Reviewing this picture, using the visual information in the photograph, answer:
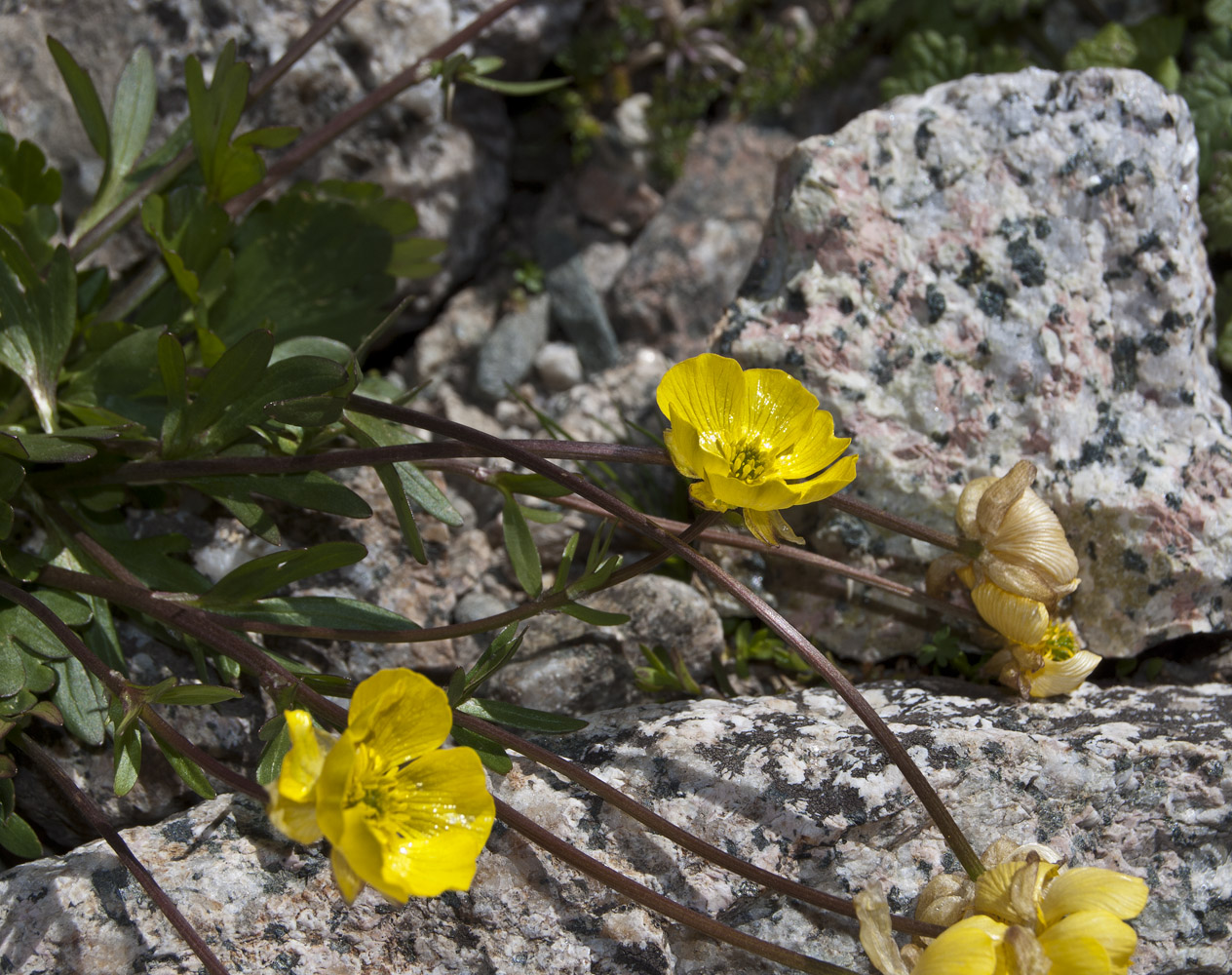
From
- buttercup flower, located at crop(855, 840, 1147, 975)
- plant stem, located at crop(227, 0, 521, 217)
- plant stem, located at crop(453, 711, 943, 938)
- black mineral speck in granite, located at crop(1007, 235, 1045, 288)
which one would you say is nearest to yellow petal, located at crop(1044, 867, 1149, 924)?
buttercup flower, located at crop(855, 840, 1147, 975)

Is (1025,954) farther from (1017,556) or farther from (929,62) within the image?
(929,62)

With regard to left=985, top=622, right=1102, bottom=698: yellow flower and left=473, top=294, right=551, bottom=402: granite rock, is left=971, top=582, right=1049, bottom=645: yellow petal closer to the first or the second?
left=985, top=622, right=1102, bottom=698: yellow flower

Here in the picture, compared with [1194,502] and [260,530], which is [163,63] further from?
[1194,502]

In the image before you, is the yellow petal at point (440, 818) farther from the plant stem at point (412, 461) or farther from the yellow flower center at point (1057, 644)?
the yellow flower center at point (1057, 644)

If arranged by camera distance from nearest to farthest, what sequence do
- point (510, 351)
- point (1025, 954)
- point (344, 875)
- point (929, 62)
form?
1. point (344, 875)
2. point (1025, 954)
3. point (929, 62)
4. point (510, 351)

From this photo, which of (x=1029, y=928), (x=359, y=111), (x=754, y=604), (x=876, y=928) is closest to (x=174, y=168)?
(x=359, y=111)

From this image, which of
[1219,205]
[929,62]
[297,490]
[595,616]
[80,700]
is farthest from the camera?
[929,62]

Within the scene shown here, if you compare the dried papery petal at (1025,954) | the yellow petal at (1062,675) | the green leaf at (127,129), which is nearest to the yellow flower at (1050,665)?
the yellow petal at (1062,675)
